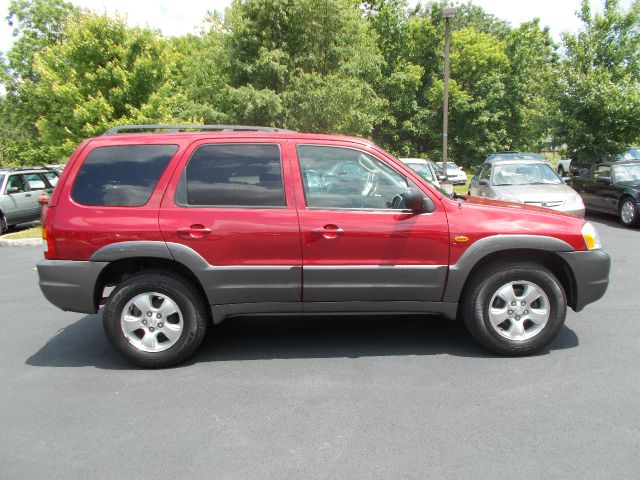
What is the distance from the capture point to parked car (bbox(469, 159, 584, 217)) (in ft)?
30.9

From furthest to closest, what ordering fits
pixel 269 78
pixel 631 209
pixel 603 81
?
1. pixel 269 78
2. pixel 603 81
3. pixel 631 209

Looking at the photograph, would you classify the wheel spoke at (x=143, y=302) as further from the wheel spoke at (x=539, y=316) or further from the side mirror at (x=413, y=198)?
the wheel spoke at (x=539, y=316)

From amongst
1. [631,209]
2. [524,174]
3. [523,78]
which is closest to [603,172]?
[631,209]

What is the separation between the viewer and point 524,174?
1077cm

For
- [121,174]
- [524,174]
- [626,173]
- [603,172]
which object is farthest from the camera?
[603,172]

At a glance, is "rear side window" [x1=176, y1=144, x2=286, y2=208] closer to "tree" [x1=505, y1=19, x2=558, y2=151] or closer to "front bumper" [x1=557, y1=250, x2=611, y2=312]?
"front bumper" [x1=557, y1=250, x2=611, y2=312]

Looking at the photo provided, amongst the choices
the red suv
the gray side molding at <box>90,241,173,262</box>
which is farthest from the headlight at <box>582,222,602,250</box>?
the gray side molding at <box>90,241,173,262</box>

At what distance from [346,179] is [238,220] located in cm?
95

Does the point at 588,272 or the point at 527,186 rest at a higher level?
the point at 527,186

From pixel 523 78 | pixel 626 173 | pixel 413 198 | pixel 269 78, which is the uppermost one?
pixel 523 78

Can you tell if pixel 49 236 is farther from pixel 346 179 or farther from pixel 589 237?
pixel 589 237

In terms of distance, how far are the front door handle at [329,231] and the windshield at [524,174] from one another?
741cm

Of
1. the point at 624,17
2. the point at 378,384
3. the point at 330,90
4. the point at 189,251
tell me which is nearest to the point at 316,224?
the point at 189,251

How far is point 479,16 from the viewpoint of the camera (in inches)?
1994
